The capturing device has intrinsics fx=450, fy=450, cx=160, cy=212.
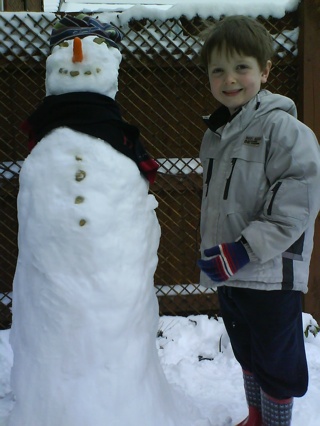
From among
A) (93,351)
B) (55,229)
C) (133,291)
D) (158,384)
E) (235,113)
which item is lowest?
(158,384)

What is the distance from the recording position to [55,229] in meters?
1.49

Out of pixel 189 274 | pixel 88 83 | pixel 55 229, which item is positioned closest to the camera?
pixel 55 229


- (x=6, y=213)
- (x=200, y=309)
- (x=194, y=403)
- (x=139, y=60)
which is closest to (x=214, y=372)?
(x=194, y=403)

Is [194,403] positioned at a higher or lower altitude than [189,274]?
lower

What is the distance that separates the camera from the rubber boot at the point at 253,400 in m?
1.84

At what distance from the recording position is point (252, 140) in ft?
5.04

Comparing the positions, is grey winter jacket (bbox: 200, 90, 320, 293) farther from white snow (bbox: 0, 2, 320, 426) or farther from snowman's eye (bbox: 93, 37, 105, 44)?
snowman's eye (bbox: 93, 37, 105, 44)

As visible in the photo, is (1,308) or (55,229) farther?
(1,308)

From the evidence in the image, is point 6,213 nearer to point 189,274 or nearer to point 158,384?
point 189,274

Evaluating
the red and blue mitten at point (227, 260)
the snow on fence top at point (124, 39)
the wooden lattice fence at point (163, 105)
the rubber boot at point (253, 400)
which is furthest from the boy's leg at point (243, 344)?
the snow on fence top at point (124, 39)

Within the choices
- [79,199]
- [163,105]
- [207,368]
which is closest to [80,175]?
[79,199]

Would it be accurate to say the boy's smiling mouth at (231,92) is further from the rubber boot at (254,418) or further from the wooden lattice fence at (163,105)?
the wooden lattice fence at (163,105)

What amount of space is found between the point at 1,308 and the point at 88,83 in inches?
78.1

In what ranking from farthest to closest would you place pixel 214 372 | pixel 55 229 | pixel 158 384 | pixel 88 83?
pixel 214 372 < pixel 158 384 < pixel 88 83 < pixel 55 229
